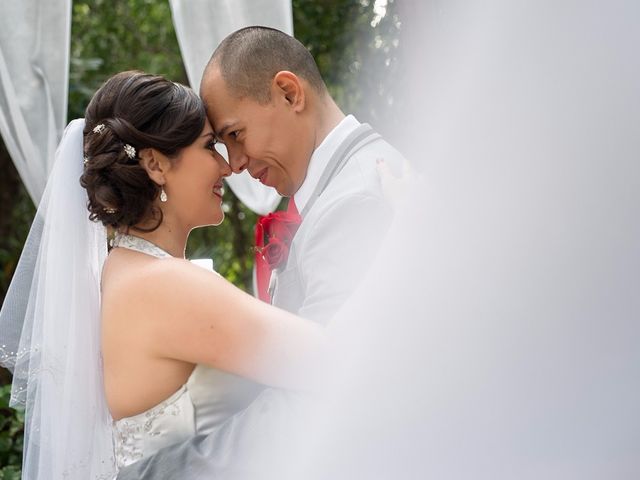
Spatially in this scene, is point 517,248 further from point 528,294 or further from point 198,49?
point 198,49

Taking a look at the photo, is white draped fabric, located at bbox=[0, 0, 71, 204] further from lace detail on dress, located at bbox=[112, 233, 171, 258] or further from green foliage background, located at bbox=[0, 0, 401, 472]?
lace detail on dress, located at bbox=[112, 233, 171, 258]

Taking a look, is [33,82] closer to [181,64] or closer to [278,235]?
[278,235]

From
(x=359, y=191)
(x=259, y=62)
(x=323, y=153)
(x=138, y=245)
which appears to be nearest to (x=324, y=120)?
(x=323, y=153)

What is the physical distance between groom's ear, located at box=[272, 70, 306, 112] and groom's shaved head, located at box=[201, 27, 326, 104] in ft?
0.09

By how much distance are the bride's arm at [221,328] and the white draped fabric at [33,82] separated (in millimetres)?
1468

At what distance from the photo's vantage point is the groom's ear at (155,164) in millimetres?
2418

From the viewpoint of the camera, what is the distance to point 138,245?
7.92 ft

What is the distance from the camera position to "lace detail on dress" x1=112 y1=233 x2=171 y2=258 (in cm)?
239

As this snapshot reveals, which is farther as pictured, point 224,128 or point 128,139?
point 224,128

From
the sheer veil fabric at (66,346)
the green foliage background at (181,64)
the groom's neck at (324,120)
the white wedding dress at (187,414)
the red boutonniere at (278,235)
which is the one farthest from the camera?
the green foliage background at (181,64)

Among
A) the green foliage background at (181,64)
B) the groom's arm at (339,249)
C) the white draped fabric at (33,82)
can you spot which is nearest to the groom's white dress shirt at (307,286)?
the groom's arm at (339,249)

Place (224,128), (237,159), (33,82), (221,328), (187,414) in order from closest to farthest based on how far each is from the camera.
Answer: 1. (221,328)
2. (187,414)
3. (224,128)
4. (237,159)
5. (33,82)

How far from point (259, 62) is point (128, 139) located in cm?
54

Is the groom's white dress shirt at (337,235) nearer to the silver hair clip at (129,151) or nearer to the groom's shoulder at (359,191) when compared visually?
the groom's shoulder at (359,191)
